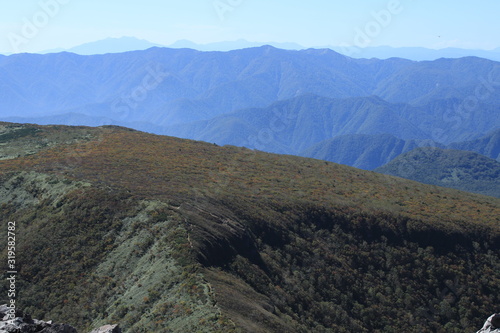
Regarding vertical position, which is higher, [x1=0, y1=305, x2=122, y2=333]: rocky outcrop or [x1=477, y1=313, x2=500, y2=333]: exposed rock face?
[x1=0, y1=305, x2=122, y2=333]: rocky outcrop

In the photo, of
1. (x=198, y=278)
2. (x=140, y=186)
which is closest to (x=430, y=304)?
(x=198, y=278)

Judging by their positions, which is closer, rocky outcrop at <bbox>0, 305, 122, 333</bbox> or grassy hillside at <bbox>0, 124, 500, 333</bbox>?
rocky outcrop at <bbox>0, 305, 122, 333</bbox>

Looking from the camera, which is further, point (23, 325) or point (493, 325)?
point (493, 325)

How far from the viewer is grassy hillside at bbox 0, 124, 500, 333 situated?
1150 inches

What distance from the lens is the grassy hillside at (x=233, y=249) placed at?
2920 centimetres

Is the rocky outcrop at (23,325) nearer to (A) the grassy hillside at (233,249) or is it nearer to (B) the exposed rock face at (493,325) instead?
(A) the grassy hillside at (233,249)

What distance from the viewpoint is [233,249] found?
36438 mm

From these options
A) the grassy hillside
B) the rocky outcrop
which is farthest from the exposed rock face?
the rocky outcrop

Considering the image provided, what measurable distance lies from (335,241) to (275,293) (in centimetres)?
1454

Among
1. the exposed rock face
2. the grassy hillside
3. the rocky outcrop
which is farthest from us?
the grassy hillside

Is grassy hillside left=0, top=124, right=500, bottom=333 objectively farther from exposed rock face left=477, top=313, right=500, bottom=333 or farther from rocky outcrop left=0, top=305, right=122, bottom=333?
exposed rock face left=477, top=313, right=500, bottom=333

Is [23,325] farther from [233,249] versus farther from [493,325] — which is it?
[233,249]

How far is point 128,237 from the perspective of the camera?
35969mm

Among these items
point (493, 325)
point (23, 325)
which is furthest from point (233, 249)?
point (493, 325)
